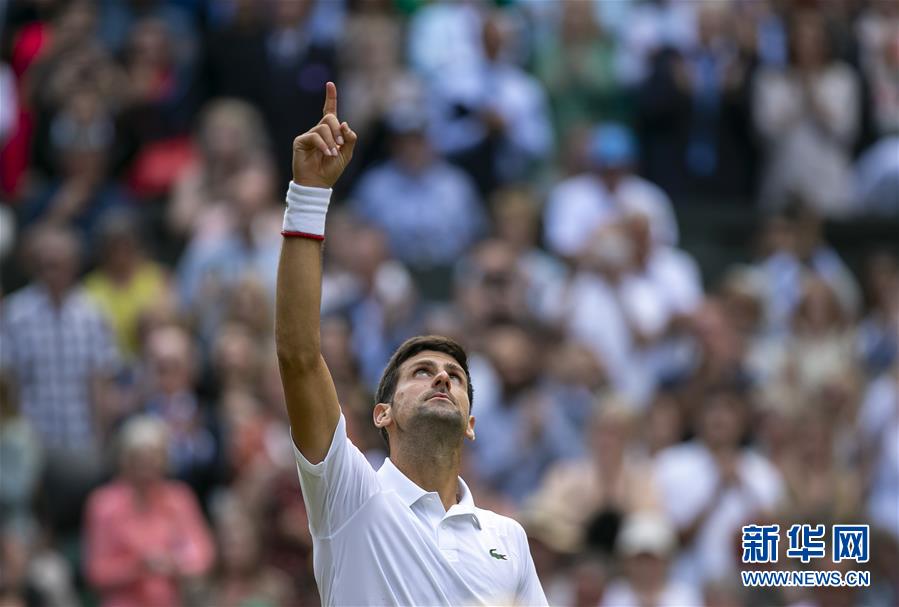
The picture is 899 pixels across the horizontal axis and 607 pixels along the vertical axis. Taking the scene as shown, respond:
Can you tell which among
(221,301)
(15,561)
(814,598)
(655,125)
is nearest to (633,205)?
(655,125)

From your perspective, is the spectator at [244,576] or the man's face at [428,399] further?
the spectator at [244,576]

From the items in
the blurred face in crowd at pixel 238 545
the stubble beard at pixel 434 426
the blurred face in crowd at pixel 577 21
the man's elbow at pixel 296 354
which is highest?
the blurred face in crowd at pixel 577 21

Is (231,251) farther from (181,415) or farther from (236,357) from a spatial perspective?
(181,415)

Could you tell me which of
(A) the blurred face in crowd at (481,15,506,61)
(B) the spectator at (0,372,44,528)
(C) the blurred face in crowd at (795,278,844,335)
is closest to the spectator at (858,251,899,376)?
(C) the blurred face in crowd at (795,278,844,335)

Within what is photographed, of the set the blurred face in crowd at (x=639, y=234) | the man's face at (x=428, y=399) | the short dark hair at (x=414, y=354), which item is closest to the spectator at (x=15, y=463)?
the blurred face in crowd at (x=639, y=234)

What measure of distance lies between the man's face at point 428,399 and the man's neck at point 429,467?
0.07 meters

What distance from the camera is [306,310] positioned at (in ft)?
18.2

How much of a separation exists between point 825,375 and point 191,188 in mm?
4493

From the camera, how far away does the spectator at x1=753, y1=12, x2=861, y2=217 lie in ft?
49.2

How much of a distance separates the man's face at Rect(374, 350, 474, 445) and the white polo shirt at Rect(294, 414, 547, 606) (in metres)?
0.23

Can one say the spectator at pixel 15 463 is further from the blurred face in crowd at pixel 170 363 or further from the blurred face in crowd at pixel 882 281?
the blurred face in crowd at pixel 882 281

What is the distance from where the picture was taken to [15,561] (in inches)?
414

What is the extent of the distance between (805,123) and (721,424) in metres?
4.35

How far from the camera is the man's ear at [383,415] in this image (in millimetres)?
6062
